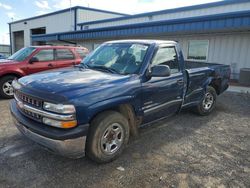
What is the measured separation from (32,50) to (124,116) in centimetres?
584

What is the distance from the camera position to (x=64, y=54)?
8641 millimetres

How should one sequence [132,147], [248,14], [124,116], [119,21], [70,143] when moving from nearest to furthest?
[70,143] → [124,116] → [132,147] → [248,14] → [119,21]

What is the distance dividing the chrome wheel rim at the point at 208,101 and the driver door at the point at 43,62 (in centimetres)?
536

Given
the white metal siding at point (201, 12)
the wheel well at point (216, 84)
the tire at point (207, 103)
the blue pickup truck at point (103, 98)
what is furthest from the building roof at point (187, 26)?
the blue pickup truck at point (103, 98)

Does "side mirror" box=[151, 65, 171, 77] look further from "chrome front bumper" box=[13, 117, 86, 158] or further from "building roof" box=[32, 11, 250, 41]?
"building roof" box=[32, 11, 250, 41]

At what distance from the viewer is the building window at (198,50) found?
12.5 m

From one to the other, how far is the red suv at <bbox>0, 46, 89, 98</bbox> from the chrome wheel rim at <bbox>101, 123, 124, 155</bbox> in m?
5.42

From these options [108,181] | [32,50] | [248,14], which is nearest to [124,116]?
[108,181]

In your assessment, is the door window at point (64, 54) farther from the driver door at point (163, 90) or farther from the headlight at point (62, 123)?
the headlight at point (62, 123)

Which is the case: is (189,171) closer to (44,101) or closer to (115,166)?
(115,166)

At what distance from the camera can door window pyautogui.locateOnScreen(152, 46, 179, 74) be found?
423cm

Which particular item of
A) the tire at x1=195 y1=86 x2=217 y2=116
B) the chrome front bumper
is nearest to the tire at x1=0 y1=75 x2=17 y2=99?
the chrome front bumper

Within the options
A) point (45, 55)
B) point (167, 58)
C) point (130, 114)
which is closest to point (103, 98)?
point (130, 114)

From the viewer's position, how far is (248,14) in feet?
29.7
